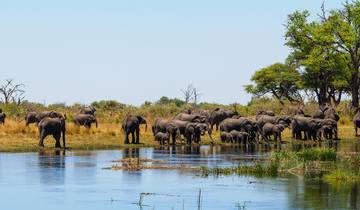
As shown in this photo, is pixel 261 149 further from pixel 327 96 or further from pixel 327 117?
pixel 327 96

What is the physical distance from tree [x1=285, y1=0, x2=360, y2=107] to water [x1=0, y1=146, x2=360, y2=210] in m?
43.7

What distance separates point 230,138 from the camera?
52.2 meters

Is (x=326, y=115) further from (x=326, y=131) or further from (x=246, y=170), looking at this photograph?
(x=246, y=170)

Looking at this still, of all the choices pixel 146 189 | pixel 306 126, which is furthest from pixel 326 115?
pixel 146 189

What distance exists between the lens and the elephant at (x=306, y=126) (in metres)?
55.9

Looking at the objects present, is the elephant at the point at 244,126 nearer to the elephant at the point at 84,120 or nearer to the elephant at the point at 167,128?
the elephant at the point at 167,128

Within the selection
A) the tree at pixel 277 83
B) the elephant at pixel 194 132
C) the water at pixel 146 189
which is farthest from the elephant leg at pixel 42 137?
the tree at pixel 277 83

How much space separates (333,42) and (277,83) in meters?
19.1

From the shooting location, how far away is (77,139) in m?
49.7

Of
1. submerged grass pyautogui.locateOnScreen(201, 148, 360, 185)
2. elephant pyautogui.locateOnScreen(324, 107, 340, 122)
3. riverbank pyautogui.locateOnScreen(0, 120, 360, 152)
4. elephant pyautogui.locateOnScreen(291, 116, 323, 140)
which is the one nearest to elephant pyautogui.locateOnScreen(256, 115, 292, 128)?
elephant pyautogui.locateOnScreen(291, 116, 323, 140)

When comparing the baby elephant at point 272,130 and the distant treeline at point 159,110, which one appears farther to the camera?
the distant treeline at point 159,110

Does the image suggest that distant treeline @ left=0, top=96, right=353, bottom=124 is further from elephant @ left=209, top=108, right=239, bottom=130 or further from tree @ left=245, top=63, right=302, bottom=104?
elephant @ left=209, top=108, right=239, bottom=130

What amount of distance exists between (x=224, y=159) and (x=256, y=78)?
62.8 metres

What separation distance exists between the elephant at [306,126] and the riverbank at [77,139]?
852 mm
